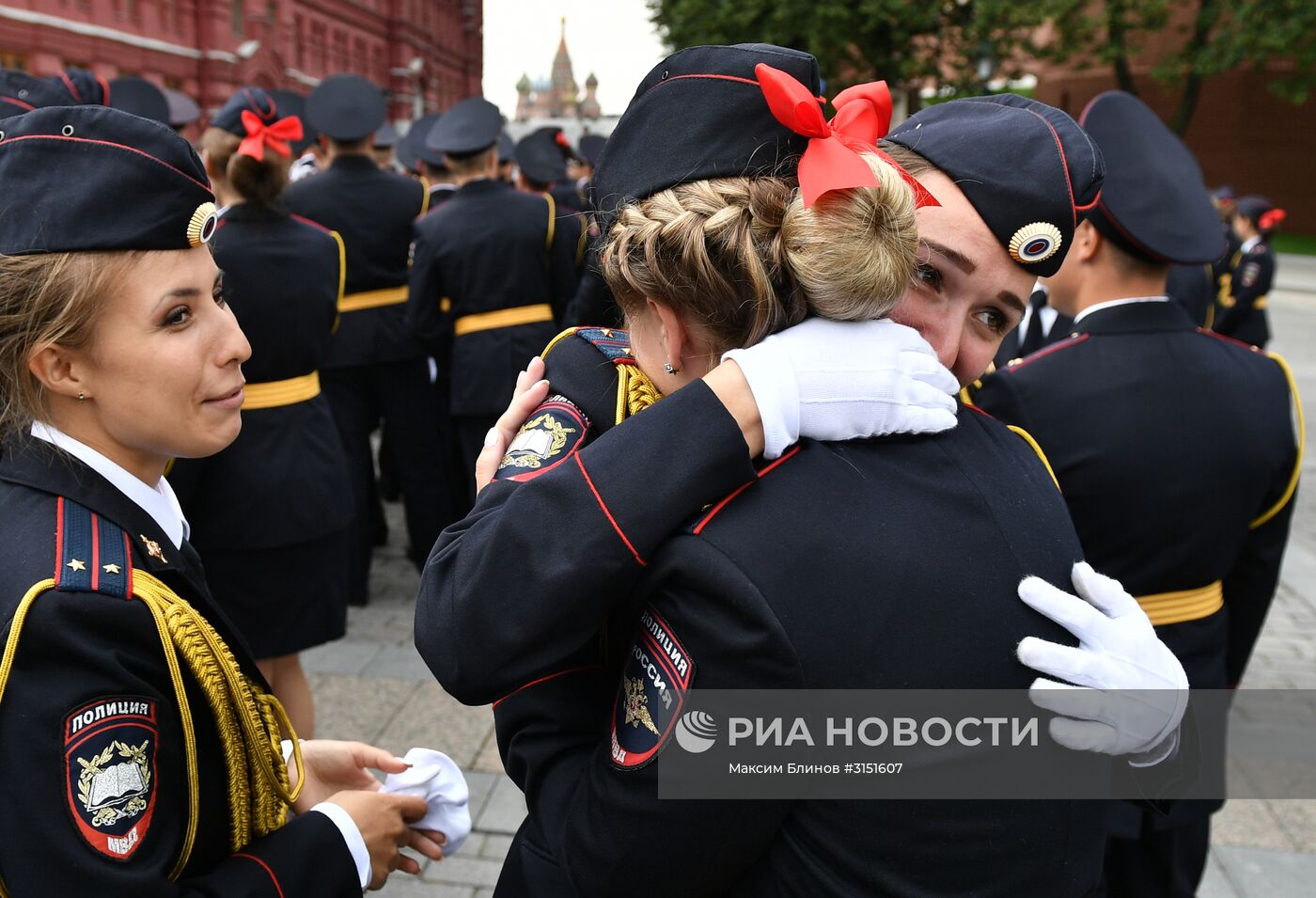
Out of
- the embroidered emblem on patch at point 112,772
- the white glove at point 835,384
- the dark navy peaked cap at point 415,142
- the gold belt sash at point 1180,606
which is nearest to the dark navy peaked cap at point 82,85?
the embroidered emblem on patch at point 112,772

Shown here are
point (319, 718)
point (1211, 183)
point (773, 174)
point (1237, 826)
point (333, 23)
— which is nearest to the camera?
point (773, 174)

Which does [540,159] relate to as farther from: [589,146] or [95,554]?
[95,554]

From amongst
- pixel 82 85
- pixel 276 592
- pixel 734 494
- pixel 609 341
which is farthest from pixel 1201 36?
pixel 734 494

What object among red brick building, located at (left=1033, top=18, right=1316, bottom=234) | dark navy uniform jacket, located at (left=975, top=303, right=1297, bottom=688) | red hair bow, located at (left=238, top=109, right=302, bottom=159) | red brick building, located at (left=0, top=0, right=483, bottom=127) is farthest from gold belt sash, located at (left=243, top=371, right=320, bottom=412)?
red brick building, located at (left=1033, top=18, right=1316, bottom=234)

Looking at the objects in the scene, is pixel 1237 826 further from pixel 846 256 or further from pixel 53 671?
pixel 53 671

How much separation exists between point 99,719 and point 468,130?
479cm

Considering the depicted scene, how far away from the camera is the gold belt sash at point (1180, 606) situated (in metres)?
2.49

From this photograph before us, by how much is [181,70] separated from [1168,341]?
2972cm

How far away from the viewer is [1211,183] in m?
32.9

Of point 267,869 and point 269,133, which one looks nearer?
point 267,869

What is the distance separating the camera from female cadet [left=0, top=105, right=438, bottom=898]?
4.14ft

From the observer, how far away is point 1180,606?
2518mm

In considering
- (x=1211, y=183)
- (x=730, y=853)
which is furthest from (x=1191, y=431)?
(x=1211, y=183)

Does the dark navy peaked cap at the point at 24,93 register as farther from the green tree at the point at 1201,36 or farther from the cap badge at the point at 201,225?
the green tree at the point at 1201,36
